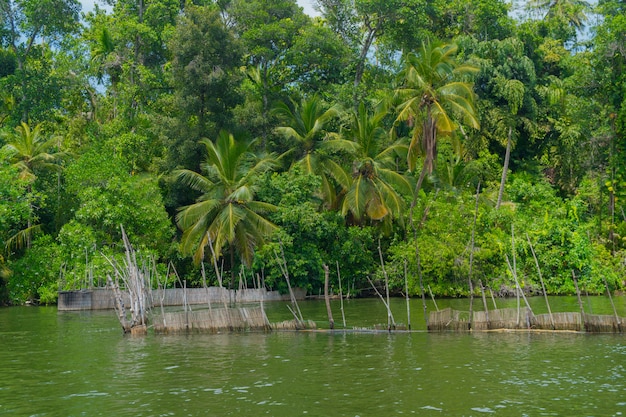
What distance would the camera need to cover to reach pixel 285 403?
11.7 m

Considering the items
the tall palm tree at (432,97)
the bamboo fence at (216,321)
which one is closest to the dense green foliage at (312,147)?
the tall palm tree at (432,97)

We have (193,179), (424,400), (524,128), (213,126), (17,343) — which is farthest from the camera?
(524,128)

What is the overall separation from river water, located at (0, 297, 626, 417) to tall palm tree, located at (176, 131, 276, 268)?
10.3 metres

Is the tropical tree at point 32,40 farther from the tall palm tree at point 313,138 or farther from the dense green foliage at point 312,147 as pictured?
the tall palm tree at point 313,138

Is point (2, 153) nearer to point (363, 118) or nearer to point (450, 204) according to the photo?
point (363, 118)

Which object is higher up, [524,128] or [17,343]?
[524,128]

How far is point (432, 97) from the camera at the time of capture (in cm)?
3108

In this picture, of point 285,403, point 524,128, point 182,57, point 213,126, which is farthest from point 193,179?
point 285,403

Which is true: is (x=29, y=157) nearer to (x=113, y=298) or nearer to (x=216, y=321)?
(x=113, y=298)

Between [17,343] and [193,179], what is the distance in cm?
1442

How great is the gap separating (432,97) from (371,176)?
16.1 ft

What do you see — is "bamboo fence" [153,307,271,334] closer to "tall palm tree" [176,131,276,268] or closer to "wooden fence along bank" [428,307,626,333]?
"wooden fence along bank" [428,307,626,333]

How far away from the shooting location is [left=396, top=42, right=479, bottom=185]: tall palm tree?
3070 centimetres

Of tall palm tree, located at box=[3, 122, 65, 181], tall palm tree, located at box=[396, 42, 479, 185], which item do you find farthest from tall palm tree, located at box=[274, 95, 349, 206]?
tall palm tree, located at box=[3, 122, 65, 181]
